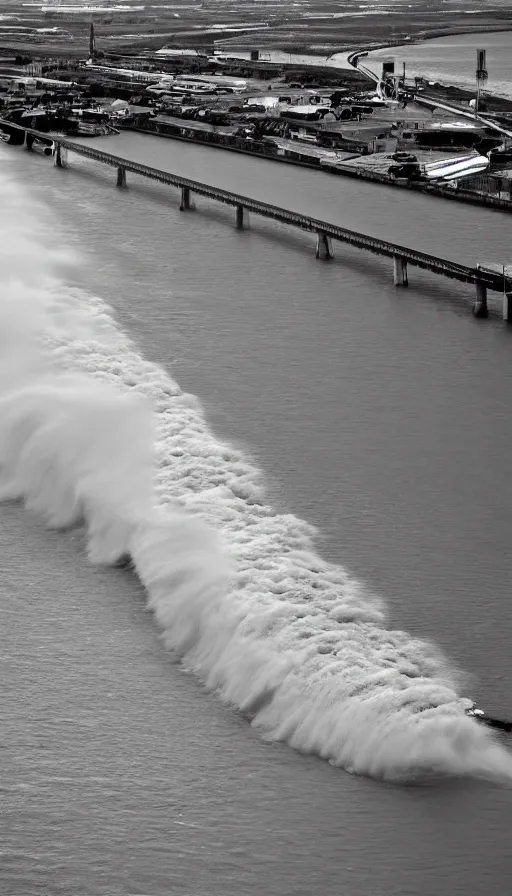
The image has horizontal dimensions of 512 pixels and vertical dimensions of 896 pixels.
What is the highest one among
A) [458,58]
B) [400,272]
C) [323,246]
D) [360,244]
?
[458,58]

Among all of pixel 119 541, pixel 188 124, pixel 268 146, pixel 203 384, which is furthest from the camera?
pixel 188 124

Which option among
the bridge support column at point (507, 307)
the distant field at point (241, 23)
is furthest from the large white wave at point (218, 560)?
the distant field at point (241, 23)

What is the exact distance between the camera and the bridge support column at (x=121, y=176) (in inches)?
1481

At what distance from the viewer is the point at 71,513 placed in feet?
48.4

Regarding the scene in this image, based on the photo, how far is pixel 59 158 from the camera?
4203 cm

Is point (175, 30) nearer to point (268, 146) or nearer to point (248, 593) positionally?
point (268, 146)

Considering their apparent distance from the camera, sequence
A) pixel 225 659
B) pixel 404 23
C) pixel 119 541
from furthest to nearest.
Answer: pixel 404 23
pixel 119 541
pixel 225 659

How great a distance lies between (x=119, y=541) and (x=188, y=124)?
42.8 m

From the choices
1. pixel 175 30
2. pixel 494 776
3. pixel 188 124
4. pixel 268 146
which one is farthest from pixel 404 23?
pixel 494 776

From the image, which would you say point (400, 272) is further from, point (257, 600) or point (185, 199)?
point (257, 600)

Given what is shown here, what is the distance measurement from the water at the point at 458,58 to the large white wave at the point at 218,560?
53509mm

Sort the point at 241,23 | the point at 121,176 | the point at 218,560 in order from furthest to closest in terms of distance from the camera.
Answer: the point at 241,23
the point at 121,176
the point at 218,560

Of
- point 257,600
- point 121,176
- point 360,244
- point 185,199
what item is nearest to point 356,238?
point 360,244

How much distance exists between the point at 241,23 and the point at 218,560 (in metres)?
139
